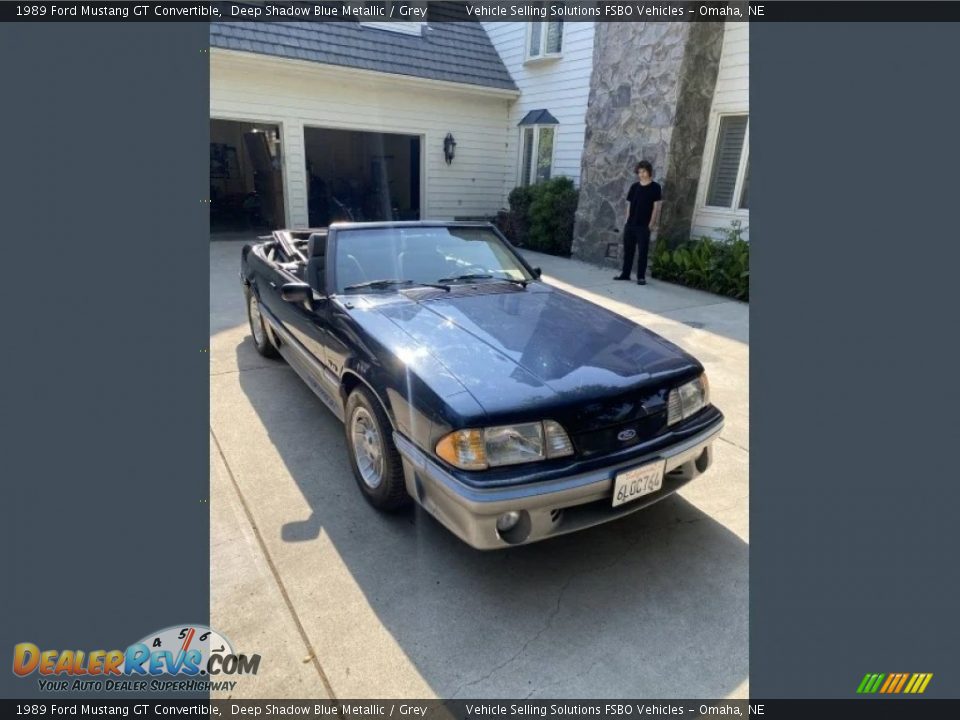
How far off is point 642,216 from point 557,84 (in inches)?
189

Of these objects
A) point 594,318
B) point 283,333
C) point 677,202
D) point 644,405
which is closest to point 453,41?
point 677,202

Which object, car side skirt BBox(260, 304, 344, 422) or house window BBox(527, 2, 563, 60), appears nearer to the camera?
car side skirt BBox(260, 304, 344, 422)

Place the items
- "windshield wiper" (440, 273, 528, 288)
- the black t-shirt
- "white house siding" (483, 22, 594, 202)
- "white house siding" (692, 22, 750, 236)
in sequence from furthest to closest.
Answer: "white house siding" (483, 22, 594, 202)
"white house siding" (692, 22, 750, 236)
the black t-shirt
"windshield wiper" (440, 273, 528, 288)

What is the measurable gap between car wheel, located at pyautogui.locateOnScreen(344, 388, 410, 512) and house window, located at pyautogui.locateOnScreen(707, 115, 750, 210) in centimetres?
788

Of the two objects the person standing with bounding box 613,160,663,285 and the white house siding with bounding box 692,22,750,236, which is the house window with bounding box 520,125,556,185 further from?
the person standing with bounding box 613,160,663,285

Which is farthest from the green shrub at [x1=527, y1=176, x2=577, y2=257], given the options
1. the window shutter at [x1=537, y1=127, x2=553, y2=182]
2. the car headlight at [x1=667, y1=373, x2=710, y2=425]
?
the car headlight at [x1=667, y1=373, x2=710, y2=425]

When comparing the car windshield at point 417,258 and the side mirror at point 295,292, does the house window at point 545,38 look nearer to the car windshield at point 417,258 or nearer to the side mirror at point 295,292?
the car windshield at point 417,258

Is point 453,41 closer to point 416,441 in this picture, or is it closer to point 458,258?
point 458,258

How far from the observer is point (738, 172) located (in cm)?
870

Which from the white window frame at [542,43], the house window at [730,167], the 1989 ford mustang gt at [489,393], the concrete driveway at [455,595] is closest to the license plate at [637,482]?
the 1989 ford mustang gt at [489,393]

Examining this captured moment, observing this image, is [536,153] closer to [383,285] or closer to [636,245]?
[636,245]

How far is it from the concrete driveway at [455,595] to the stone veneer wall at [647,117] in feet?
21.8

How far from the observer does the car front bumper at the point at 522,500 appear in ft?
6.84

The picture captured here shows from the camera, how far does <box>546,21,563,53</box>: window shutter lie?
11125mm
